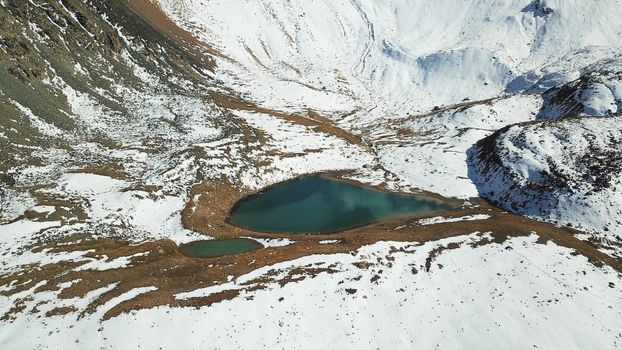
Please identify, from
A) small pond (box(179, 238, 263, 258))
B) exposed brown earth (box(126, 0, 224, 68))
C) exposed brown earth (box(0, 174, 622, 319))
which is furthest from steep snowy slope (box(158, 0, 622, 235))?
small pond (box(179, 238, 263, 258))

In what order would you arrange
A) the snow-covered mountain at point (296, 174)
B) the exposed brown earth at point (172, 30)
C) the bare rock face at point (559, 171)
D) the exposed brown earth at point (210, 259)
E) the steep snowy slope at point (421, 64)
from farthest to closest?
1. the exposed brown earth at point (172, 30)
2. the steep snowy slope at point (421, 64)
3. the bare rock face at point (559, 171)
4. the exposed brown earth at point (210, 259)
5. the snow-covered mountain at point (296, 174)

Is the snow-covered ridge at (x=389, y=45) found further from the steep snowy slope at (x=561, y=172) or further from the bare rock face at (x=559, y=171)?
the steep snowy slope at (x=561, y=172)

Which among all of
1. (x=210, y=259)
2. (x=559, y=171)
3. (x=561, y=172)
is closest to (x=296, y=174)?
(x=210, y=259)

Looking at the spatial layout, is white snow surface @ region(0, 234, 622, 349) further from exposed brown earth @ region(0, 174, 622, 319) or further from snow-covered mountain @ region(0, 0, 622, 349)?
exposed brown earth @ region(0, 174, 622, 319)

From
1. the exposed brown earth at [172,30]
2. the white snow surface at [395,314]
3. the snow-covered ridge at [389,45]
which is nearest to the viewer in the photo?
the white snow surface at [395,314]

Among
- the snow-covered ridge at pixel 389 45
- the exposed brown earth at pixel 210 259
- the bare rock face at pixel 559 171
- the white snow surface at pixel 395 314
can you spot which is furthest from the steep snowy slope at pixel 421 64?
the white snow surface at pixel 395 314

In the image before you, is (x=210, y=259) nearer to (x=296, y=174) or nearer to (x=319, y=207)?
(x=319, y=207)

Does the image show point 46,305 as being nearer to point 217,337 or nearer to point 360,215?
point 217,337
